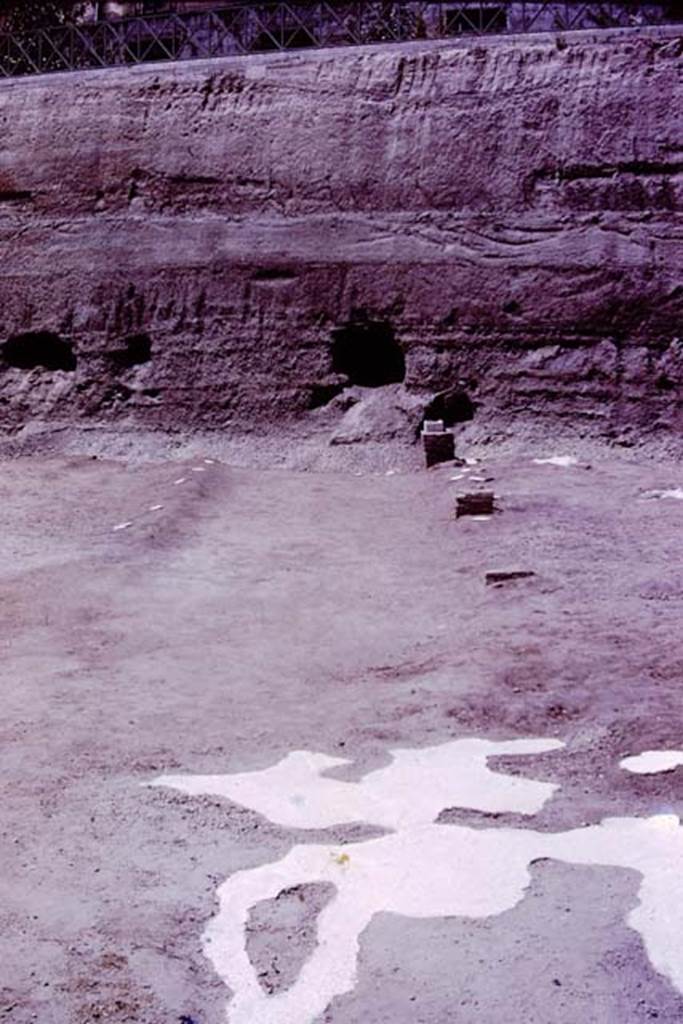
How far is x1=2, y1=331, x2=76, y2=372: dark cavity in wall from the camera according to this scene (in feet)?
39.1

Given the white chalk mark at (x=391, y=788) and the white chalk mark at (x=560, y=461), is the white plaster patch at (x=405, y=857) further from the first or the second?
the white chalk mark at (x=560, y=461)

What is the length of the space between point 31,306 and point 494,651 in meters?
7.93

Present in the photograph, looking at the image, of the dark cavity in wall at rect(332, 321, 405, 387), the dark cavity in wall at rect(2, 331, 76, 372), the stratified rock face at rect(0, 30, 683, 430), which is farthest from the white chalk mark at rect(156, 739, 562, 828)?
the dark cavity in wall at rect(2, 331, 76, 372)

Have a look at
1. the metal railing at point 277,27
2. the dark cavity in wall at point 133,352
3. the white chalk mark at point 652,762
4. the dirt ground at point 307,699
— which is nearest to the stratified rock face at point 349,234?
the dark cavity in wall at point 133,352

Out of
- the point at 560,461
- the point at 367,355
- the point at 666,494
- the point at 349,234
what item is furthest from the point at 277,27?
the point at 666,494

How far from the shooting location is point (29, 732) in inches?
179

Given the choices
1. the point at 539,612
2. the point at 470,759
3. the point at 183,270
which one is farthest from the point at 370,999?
the point at 183,270

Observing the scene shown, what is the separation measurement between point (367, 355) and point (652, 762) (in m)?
7.52

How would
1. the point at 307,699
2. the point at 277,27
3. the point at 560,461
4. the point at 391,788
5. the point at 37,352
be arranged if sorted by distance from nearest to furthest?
the point at 391,788 < the point at 307,699 < the point at 560,461 < the point at 37,352 < the point at 277,27

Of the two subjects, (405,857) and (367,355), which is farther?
(367,355)

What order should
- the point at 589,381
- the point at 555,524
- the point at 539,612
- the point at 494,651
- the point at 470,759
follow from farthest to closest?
1. the point at 589,381
2. the point at 555,524
3. the point at 539,612
4. the point at 494,651
5. the point at 470,759

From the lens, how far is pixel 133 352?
11.5m

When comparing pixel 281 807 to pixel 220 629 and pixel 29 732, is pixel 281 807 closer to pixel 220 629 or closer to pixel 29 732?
pixel 29 732

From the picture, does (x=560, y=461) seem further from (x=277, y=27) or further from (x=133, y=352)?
(x=277, y=27)
